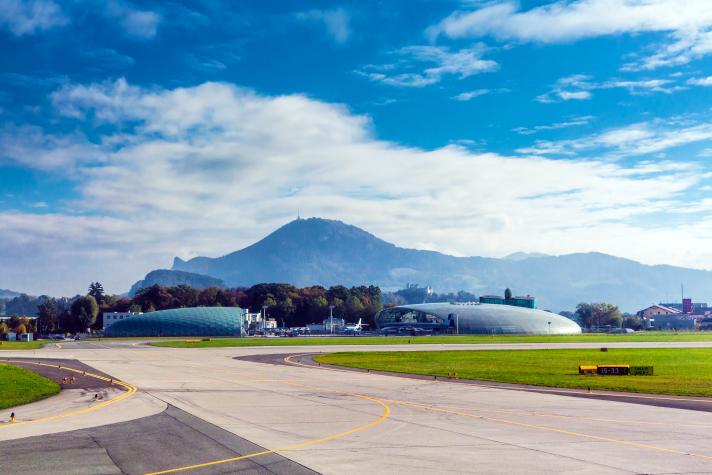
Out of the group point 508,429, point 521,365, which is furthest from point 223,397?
point 521,365

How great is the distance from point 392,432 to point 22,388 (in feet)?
82.4

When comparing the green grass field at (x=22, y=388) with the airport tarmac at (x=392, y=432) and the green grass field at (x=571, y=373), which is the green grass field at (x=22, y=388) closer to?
the airport tarmac at (x=392, y=432)

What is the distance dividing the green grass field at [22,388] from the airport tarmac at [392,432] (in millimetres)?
4872

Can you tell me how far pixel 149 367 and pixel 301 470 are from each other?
47036 mm

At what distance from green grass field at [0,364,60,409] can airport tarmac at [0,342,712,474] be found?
487 cm

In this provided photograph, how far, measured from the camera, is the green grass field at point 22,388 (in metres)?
34.7

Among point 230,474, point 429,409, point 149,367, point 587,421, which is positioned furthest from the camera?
point 149,367

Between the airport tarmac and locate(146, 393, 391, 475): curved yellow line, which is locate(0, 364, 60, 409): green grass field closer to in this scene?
the airport tarmac

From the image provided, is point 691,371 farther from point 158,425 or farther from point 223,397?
point 158,425

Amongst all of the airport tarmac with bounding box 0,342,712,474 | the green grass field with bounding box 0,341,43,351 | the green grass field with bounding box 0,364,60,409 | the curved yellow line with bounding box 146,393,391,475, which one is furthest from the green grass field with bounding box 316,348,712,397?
the green grass field with bounding box 0,341,43,351

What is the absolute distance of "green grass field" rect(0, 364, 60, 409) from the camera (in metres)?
34.7

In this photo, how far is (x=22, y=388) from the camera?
39875mm

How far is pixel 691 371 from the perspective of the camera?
57812 millimetres

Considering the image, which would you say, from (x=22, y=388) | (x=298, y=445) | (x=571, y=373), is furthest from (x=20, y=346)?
(x=298, y=445)
